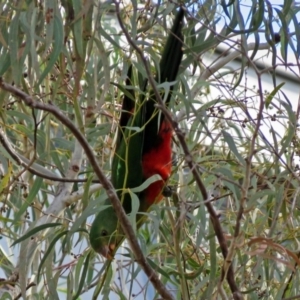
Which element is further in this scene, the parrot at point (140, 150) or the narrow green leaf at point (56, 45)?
the parrot at point (140, 150)

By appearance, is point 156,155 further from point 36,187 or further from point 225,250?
point 225,250

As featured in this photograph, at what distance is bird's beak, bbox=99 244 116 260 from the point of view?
108 cm

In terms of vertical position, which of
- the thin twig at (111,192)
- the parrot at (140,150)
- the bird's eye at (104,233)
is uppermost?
the parrot at (140,150)

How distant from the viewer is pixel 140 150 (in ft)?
4.78

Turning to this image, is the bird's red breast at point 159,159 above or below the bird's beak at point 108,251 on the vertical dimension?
→ above

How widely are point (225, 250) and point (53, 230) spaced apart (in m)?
0.46

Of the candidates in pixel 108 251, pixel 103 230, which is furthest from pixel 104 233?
pixel 108 251

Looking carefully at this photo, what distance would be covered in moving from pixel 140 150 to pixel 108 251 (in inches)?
14.4

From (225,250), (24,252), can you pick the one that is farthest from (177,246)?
(24,252)

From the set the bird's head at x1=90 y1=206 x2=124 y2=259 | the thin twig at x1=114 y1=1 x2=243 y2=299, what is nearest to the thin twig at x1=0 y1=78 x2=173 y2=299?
the thin twig at x1=114 y1=1 x2=243 y2=299

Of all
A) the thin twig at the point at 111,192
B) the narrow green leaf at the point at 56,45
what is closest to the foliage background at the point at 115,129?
the narrow green leaf at the point at 56,45

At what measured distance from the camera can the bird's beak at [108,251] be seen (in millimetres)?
1077

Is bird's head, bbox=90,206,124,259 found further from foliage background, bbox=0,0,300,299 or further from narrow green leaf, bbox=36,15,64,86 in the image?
narrow green leaf, bbox=36,15,64,86

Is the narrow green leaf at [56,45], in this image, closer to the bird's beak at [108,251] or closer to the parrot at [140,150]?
the parrot at [140,150]
